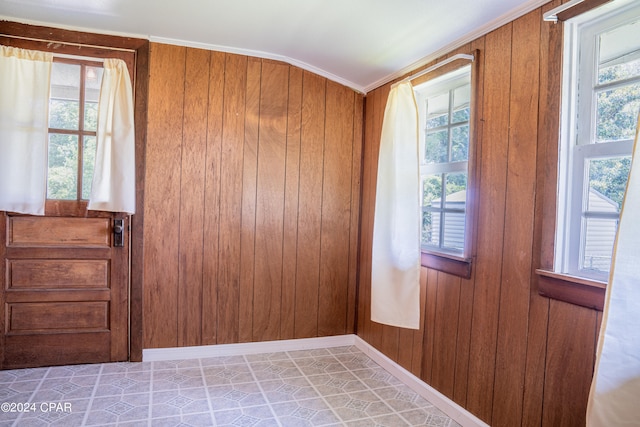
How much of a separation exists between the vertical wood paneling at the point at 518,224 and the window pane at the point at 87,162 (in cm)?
255

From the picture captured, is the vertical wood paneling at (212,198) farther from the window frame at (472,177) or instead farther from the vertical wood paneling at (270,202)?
the window frame at (472,177)

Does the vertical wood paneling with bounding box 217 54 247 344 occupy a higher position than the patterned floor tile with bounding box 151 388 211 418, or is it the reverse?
the vertical wood paneling with bounding box 217 54 247 344

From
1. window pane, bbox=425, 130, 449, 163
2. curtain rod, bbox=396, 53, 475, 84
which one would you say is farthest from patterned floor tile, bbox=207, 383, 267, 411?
curtain rod, bbox=396, 53, 475, 84

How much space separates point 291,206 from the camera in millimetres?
3184

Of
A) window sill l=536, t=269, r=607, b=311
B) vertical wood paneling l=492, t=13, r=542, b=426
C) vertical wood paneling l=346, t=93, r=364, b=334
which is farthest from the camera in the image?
vertical wood paneling l=346, t=93, r=364, b=334

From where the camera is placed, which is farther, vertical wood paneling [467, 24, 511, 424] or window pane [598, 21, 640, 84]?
vertical wood paneling [467, 24, 511, 424]

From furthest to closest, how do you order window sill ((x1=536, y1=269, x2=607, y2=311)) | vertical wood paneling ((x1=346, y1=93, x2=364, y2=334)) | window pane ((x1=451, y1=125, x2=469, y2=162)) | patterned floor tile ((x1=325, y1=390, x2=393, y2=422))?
vertical wood paneling ((x1=346, y1=93, x2=364, y2=334)) < window pane ((x1=451, y1=125, x2=469, y2=162)) < patterned floor tile ((x1=325, y1=390, x2=393, y2=422)) < window sill ((x1=536, y1=269, x2=607, y2=311))

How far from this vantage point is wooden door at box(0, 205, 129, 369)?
2.66m

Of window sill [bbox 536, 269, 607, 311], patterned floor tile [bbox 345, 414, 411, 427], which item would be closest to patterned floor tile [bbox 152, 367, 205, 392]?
patterned floor tile [bbox 345, 414, 411, 427]

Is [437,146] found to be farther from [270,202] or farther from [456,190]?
[270,202]

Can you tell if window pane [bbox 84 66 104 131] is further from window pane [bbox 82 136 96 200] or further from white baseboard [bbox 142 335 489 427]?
white baseboard [bbox 142 335 489 427]

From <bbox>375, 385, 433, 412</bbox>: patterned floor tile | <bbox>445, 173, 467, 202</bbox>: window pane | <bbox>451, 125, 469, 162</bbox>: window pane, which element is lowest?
<bbox>375, 385, 433, 412</bbox>: patterned floor tile

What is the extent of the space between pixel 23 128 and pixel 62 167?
31 cm

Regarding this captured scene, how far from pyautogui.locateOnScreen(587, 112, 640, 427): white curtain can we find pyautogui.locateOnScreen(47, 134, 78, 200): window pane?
2.95 metres
